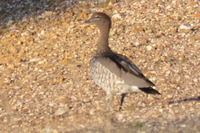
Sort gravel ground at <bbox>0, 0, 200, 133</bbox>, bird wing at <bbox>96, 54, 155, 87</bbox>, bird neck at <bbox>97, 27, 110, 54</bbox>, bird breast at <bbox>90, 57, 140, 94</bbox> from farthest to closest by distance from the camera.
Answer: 1. bird neck at <bbox>97, 27, 110, 54</bbox>
2. gravel ground at <bbox>0, 0, 200, 133</bbox>
3. bird breast at <bbox>90, 57, 140, 94</bbox>
4. bird wing at <bbox>96, 54, 155, 87</bbox>

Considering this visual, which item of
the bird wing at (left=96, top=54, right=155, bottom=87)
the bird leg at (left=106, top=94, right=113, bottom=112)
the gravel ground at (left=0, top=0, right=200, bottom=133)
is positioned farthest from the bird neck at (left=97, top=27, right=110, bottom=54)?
the gravel ground at (left=0, top=0, right=200, bottom=133)

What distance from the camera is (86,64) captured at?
13727 mm

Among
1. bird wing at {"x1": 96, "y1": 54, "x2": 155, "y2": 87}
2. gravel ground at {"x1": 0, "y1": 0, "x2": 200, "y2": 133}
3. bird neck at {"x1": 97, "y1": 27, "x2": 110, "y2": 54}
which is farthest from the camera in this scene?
bird neck at {"x1": 97, "y1": 27, "x2": 110, "y2": 54}

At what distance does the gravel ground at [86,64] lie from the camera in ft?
34.3

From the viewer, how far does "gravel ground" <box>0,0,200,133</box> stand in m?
10.5

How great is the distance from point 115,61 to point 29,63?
4357mm

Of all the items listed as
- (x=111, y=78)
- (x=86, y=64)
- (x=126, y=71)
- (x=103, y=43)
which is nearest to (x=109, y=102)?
(x=111, y=78)

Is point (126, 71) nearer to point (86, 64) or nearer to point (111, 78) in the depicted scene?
point (111, 78)

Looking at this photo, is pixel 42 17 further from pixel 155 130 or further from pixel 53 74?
pixel 155 130

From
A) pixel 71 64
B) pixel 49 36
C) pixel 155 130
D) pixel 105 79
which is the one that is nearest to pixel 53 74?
pixel 71 64

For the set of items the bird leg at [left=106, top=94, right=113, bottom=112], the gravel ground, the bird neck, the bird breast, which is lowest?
the gravel ground

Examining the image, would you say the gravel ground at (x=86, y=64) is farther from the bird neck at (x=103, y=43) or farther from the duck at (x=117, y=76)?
the bird neck at (x=103, y=43)

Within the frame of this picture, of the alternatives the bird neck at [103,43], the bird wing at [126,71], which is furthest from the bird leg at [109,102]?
the bird neck at [103,43]

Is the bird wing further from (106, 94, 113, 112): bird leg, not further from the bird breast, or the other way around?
(106, 94, 113, 112): bird leg
